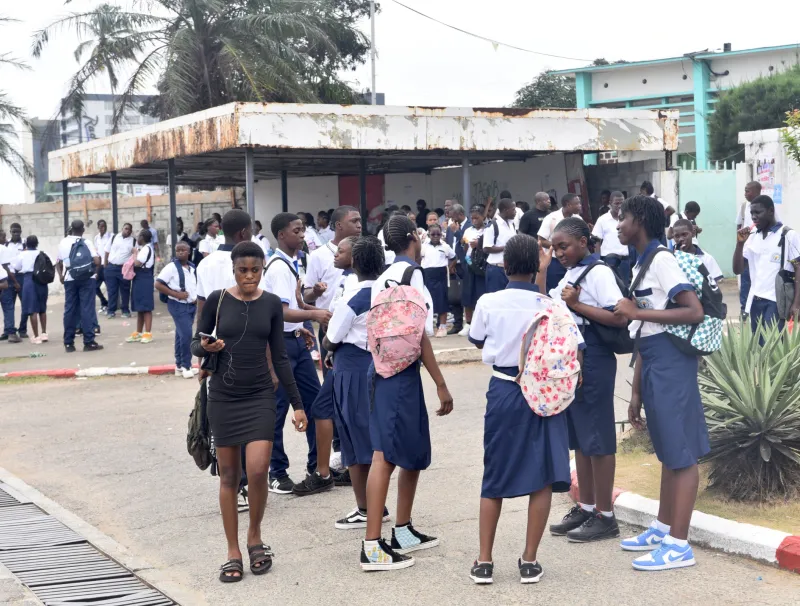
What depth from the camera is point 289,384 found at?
5781 mm

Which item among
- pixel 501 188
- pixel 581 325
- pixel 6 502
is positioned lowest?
pixel 6 502

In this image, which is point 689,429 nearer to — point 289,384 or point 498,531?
point 498,531

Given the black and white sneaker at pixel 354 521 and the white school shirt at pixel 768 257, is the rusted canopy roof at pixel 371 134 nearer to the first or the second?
the white school shirt at pixel 768 257

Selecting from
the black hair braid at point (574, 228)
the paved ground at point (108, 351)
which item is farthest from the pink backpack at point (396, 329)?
the paved ground at point (108, 351)

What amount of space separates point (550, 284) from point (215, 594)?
8.65 meters

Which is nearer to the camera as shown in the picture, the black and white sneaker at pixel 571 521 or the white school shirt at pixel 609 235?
the black and white sneaker at pixel 571 521

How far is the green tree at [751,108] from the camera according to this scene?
38.6 meters

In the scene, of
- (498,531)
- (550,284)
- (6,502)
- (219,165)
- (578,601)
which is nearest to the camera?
(578,601)

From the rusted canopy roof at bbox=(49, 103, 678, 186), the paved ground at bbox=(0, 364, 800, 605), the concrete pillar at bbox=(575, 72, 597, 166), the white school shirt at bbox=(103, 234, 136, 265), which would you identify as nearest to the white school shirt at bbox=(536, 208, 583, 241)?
the rusted canopy roof at bbox=(49, 103, 678, 186)

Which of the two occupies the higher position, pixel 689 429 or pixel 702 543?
pixel 689 429

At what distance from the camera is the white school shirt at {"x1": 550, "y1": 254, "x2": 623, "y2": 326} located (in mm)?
5645

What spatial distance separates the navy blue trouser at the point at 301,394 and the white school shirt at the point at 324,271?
0.58 m

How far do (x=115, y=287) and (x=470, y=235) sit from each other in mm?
9578

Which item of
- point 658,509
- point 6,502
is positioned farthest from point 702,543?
point 6,502
